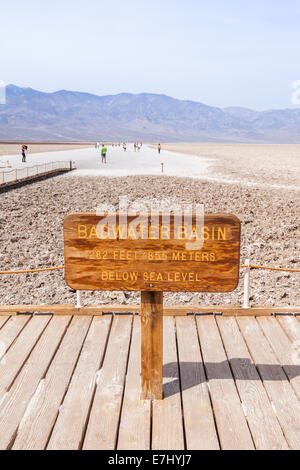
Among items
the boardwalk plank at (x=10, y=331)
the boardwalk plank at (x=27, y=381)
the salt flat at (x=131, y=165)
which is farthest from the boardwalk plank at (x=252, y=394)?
the salt flat at (x=131, y=165)

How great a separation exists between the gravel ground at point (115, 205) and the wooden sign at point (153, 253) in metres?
5.19

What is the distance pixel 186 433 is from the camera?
11.7ft

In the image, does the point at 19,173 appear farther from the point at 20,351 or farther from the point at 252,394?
the point at 252,394

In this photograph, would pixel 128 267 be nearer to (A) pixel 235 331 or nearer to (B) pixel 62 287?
(A) pixel 235 331

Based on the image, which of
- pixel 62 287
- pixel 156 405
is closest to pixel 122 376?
pixel 156 405

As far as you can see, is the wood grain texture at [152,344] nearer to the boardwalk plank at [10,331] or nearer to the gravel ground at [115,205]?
the boardwalk plank at [10,331]

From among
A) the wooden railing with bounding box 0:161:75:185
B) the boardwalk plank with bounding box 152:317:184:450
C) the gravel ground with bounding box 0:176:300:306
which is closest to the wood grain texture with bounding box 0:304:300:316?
the boardwalk plank with bounding box 152:317:184:450

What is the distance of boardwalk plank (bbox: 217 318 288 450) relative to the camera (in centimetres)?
352

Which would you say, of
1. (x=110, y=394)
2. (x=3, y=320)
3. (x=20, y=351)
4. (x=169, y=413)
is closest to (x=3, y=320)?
(x=3, y=320)

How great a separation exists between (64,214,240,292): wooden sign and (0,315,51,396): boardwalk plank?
4.17 ft

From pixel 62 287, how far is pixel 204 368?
227 inches

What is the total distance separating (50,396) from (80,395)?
0.26m
